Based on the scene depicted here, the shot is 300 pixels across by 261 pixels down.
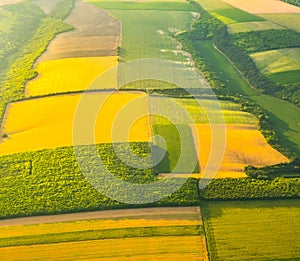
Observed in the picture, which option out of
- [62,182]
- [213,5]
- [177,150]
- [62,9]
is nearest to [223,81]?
[177,150]

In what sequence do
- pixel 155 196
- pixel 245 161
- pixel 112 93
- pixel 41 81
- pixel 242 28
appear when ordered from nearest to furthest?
pixel 155 196, pixel 245 161, pixel 112 93, pixel 41 81, pixel 242 28

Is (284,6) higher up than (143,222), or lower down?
higher up

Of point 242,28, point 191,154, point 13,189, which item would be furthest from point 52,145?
point 242,28

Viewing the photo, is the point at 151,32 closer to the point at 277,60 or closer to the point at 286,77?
the point at 277,60

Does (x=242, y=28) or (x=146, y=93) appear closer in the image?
(x=146, y=93)

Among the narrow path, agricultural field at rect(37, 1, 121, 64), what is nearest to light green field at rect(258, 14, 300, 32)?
agricultural field at rect(37, 1, 121, 64)

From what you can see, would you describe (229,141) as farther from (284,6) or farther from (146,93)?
(284,6)

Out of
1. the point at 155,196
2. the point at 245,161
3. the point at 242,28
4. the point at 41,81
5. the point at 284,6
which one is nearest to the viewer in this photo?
the point at 155,196
